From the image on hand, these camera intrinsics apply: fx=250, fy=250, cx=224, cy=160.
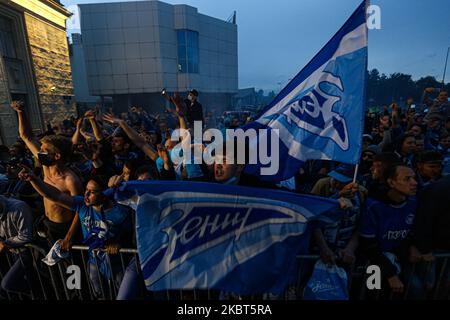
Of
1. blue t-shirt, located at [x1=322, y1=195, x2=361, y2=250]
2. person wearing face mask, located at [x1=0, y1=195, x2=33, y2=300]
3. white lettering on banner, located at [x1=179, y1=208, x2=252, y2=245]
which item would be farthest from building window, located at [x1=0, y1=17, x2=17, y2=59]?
blue t-shirt, located at [x1=322, y1=195, x2=361, y2=250]

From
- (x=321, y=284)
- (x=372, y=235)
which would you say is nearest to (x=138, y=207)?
(x=321, y=284)

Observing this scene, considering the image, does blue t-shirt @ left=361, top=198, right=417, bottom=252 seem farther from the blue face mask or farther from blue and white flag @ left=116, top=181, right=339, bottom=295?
the blue face mask

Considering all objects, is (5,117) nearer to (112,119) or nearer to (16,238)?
(112,119)

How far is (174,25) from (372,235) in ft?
128

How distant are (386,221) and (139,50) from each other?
37.3 m

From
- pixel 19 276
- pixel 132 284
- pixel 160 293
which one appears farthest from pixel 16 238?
pixel 160 293

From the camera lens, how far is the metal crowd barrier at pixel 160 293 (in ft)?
8.13

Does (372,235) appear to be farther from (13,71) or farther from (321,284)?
(13,71)

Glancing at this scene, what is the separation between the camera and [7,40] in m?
14.1

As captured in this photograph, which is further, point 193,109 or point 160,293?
point 193,109

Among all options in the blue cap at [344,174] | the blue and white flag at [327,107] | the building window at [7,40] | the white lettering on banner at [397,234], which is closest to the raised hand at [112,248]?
the blue and white flag at [327,107]

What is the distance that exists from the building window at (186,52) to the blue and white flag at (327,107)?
116 feet

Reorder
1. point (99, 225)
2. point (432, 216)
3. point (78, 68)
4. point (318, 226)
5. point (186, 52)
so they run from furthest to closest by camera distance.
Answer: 1. point (78, 68)
2. point (186, 52)
3. point (99, 225)
4. point (432, 216)
5. point (318, 226)
